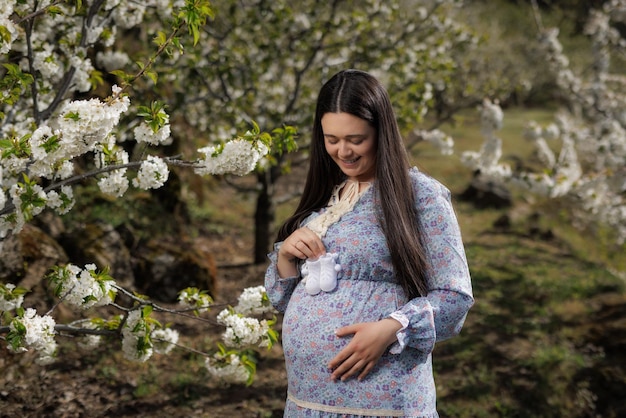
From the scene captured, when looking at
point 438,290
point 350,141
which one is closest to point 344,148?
point 350,141

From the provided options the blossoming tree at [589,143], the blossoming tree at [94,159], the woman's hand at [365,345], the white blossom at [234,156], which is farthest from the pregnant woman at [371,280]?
the blossoming tree at [589,143]

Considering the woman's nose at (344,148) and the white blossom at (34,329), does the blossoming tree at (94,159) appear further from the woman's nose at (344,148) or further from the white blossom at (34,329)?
the woman's nose at (344,148)

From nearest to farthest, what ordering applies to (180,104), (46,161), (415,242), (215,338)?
(415,242) → (46,161) → (215,338) → (180,104)

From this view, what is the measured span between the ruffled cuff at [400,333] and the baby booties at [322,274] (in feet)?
0.78

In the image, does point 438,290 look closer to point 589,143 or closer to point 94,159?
point 94,159

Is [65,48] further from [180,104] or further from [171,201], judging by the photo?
[171,201]

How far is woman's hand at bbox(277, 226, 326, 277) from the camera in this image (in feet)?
6.79

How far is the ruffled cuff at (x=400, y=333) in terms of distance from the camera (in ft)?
6.10

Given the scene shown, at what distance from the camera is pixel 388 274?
2.03 meters

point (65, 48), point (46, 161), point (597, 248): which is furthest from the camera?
point (597, 248)

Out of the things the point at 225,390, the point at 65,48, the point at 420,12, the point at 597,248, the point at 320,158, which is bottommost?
the point at 225,390

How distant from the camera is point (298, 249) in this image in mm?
2100

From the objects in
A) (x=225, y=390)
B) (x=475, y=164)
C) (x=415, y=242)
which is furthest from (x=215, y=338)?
(x=415, y=242)

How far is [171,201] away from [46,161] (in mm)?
5126
